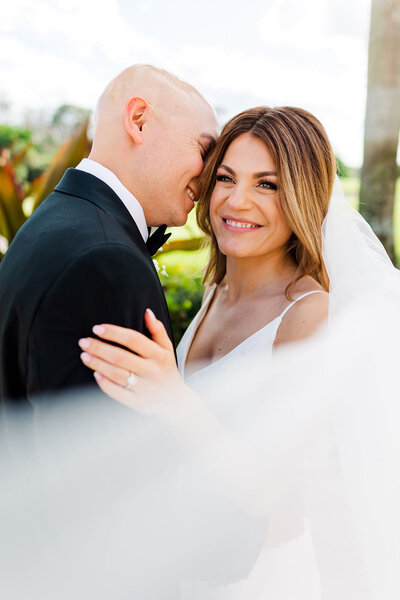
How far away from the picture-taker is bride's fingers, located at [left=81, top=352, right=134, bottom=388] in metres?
1.28

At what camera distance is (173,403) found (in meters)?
1.54

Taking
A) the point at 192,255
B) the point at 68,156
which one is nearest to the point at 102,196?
the point at 68,156

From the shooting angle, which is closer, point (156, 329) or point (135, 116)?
point (156, 329)

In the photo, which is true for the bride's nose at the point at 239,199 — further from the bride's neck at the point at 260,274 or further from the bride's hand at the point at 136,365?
the bride's hand at the point at 136,365

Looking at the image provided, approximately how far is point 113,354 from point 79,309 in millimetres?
146

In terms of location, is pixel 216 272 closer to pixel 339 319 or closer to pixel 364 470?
pixel 339 319

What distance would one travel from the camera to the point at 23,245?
4.58 ft

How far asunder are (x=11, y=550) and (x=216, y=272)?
205 cm

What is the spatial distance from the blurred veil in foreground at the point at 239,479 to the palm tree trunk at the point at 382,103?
322cm

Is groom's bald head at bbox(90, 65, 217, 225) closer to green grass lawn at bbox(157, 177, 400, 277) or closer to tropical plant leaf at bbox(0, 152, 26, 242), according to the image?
green grass lawn at bbox(157, 177, 400, 277)

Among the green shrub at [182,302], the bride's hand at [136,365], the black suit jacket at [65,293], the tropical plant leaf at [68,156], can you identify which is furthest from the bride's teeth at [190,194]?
the tropical plant leaf at [68,156]

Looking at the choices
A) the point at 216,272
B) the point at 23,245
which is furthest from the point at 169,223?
the point at 216,272

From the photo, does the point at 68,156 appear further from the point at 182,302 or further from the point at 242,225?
the point at 242,225

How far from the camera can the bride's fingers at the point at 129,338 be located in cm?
127
